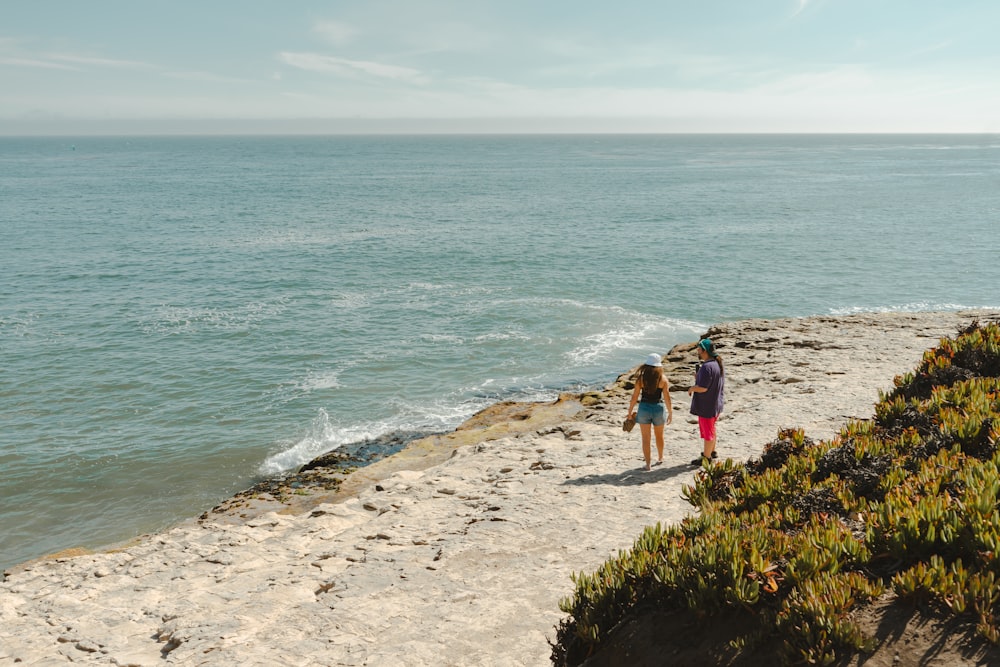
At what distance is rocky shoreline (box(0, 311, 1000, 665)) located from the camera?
764 centimetres

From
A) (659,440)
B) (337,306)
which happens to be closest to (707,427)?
(659,440)

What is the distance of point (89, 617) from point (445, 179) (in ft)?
311

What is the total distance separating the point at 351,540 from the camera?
10477 mm

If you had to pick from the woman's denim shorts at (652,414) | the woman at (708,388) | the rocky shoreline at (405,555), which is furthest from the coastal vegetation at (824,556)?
the woman's denim shorts at (652,414)

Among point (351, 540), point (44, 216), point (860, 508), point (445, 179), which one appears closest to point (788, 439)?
point (860, 508)

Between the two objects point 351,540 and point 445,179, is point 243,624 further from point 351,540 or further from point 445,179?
point 445,179

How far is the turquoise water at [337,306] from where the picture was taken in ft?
60.0

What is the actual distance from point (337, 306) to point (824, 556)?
2875cm

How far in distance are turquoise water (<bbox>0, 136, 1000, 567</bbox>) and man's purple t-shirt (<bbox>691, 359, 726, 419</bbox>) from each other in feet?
31.7

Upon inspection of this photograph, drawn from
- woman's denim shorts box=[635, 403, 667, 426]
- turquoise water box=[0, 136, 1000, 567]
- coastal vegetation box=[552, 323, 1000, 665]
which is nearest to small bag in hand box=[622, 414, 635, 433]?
woman's denim shorts box=[635, 403, 667, 426]

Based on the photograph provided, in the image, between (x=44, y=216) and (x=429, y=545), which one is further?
(x=44, y=216)

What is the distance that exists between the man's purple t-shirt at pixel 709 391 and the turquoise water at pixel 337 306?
9.66m

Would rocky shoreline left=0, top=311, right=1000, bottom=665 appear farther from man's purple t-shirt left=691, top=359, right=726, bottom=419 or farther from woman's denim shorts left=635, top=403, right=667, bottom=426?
man's purple t-shirt left=691, top=359, right=726, bottom=419

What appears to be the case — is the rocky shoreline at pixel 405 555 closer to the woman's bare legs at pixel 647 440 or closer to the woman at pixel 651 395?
the woman's bare legs at pixel 647 440
